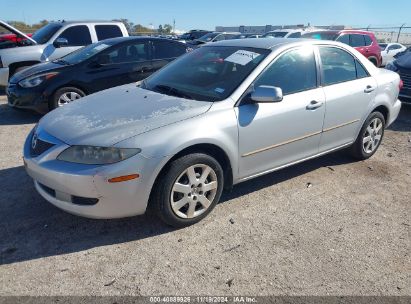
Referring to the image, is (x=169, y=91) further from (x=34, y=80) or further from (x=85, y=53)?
(x=85, y=53)

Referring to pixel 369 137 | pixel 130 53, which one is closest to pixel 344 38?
pixel 130 53

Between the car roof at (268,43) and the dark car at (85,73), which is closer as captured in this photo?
the car roof at (268,43)

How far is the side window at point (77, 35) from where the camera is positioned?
9094 millimetres

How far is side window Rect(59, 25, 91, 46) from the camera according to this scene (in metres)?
9.09

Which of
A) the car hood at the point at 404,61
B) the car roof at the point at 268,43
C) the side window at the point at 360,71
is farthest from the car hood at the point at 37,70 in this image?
the car hood at the point at 404,61

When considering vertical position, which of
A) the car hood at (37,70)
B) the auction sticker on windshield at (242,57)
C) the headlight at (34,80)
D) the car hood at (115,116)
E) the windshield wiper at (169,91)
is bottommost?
the headlight at (34,80)

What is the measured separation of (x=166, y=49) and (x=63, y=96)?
7.62 feet

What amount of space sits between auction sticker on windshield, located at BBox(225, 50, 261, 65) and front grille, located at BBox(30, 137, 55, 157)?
1.97 meters

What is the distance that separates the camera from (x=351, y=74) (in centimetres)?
459

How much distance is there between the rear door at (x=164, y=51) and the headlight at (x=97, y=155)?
4743 mm

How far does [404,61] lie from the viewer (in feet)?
27.3

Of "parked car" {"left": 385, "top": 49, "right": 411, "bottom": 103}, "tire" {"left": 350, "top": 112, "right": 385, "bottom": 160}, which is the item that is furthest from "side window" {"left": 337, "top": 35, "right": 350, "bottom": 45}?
"tire" {"left": 350, "top": 112, "right": 385, "bottom": 160}

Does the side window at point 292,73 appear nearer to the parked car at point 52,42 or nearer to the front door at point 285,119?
the front door at point 285,119

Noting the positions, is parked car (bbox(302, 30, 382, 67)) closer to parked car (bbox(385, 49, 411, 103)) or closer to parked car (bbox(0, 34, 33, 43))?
parked car (bbox(385, 49, 411, 103))
